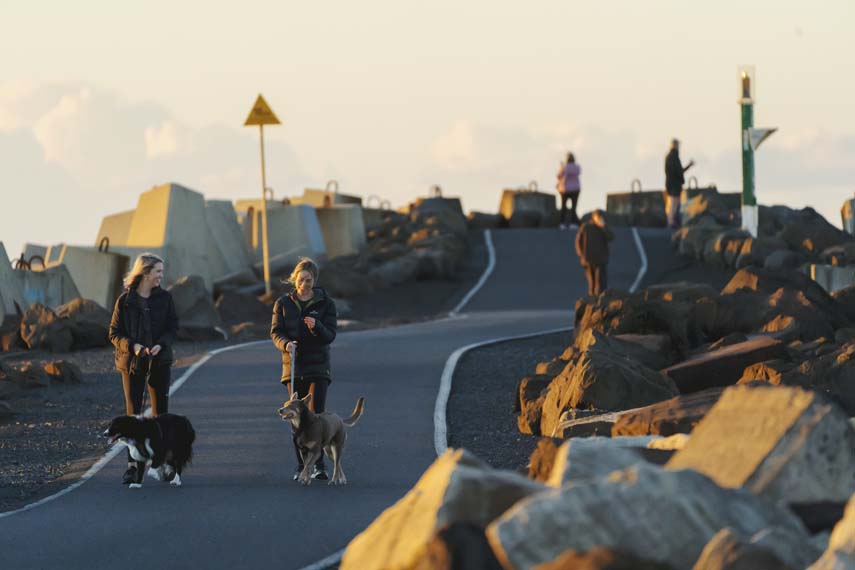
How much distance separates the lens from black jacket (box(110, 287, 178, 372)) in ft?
54.0

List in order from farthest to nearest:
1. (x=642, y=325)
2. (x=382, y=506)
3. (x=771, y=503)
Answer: (x=642, y=325) → (x=382, y=506) → (x=771, y=503)

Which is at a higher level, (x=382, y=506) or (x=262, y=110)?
(x=262, y=110)

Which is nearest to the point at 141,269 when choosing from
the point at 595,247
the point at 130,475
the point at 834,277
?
the point at 130,475

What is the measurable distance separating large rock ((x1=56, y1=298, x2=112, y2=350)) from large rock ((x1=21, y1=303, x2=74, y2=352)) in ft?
0.56

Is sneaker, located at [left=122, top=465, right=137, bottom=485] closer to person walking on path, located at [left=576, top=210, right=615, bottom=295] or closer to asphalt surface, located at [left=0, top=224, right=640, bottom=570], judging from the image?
asphalt surface, located at [left=0, top=224, right=640, bottom=570]

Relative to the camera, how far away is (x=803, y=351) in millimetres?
22234

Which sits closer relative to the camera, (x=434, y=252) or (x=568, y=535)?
(x=568, y=535)

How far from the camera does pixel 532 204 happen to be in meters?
62.0

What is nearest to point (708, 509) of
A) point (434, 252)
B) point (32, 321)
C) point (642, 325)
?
point (642, 325)

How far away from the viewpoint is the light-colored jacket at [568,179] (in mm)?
51938

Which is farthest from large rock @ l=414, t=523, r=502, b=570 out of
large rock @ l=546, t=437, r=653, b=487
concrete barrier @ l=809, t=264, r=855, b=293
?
concrete barrier @ l=809, t=264, r=855, b=293

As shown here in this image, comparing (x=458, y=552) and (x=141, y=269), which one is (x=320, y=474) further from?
(x=458, y=552)

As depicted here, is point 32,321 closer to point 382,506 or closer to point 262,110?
point 262,110

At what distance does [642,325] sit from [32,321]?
485 inches
